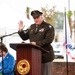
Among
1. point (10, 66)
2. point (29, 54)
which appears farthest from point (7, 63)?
point (29, 54)

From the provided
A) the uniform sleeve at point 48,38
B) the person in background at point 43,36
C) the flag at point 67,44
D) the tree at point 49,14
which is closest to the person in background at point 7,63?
the person in background at point 43,36

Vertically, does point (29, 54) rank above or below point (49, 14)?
below

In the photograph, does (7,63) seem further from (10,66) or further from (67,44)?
(67,44)

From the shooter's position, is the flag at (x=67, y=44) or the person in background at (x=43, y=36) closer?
the person in background at (x=43, y=36)

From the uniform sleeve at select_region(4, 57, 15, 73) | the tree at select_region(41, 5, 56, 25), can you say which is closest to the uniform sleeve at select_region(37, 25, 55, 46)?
the uniform sleeve at select_region(4, 57, 15, 73)

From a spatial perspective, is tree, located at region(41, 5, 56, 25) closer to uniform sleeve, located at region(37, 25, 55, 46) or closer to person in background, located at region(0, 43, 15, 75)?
person in background, located at region(0, 43, 15, 75)

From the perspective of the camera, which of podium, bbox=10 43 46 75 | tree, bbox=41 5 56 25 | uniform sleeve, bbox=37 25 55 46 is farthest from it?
tree, bbox=41 5 56 25

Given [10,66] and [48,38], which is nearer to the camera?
[48,38]

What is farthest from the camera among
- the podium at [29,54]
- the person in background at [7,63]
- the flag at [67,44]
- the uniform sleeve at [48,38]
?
the flag at [67,44]

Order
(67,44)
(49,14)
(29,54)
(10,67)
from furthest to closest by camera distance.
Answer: (49,14), (67,44), (10,67), (29,54)

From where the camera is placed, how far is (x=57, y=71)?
4555 mm

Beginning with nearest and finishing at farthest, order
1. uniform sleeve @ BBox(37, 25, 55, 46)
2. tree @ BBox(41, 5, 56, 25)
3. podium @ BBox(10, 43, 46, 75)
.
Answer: podium @ BBox(10, 43, 46, 75), uniform sleeve @ BBox(37, 25, 55, 46), tree @ BBox(41, 5, 56, 25)

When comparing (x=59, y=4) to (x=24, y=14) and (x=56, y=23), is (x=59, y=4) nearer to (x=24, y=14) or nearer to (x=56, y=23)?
(x=56, y=23)

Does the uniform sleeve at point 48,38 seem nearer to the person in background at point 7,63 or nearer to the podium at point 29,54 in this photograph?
the podium at point 29,54
